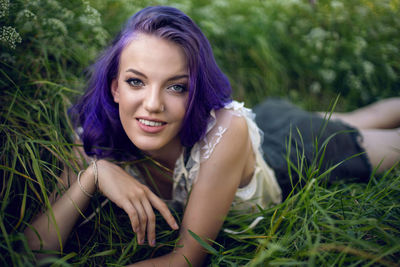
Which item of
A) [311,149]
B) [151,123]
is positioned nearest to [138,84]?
[151,123]

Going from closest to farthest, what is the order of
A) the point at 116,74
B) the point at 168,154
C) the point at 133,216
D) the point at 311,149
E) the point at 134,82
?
the point at 133,216, the point at 134,82, the point at 116,74, the point at 168,154, the point at 311,149

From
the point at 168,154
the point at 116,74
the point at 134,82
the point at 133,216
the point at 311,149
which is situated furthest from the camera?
the point at 311,149

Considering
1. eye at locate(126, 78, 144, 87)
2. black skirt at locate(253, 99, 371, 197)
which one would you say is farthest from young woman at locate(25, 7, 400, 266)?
black skirt at locate(253, 99, 371, 197)

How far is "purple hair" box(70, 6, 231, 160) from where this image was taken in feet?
4.93

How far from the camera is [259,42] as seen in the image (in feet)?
11.4

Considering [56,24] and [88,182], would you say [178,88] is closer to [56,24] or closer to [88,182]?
[88,182]

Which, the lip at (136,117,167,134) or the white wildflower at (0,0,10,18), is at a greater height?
the white wildflower at (0,0,10,18)

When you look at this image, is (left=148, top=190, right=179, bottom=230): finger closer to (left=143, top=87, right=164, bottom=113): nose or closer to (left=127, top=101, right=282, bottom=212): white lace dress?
(left=127, top=101, right=282, bottom=212): white lace dress

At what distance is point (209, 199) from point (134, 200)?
412 mm

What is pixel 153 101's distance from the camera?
4.65 ft

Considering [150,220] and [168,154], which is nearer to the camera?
[150,220]

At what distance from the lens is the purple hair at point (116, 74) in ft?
4.93

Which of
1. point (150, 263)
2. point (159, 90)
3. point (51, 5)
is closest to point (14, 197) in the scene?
point (150, 263)

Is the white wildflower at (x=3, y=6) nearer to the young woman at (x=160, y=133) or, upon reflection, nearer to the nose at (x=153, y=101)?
the young woman at (x=160, y=133)
